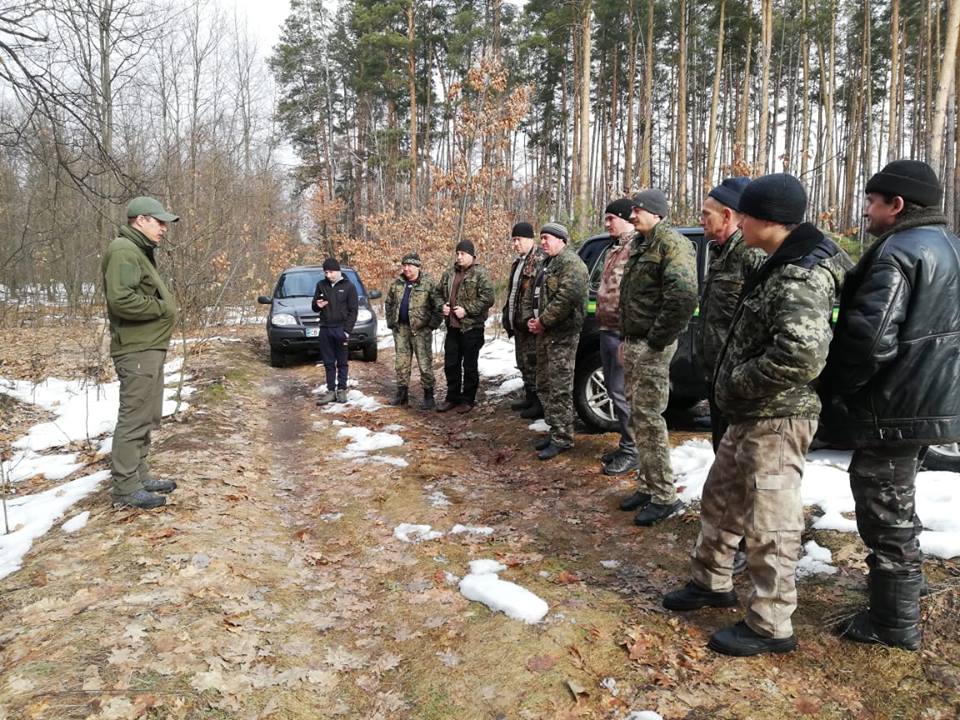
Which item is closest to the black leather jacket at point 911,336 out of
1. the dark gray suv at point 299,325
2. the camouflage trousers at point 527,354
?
the camouflage trousers at point 527,354

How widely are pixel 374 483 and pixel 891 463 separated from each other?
3815mm

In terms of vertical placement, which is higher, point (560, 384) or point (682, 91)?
point (682, 91)

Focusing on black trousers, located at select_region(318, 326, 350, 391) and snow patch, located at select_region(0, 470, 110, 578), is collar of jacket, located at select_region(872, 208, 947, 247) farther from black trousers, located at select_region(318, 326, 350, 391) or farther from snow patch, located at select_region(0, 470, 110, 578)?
black trousers, located at select_region(318, 326, 350, 391)

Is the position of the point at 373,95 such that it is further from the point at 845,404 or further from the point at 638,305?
the point at 845,404

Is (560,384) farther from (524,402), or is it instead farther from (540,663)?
(540,663)

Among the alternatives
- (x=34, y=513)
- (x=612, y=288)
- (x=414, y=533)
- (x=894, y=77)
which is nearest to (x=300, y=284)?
(x=34, y=513)

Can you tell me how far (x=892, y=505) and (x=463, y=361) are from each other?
563cm

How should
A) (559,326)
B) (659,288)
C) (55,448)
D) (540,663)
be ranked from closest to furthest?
1. (540,663)
2. (659,288)
3. (559,326)
4. (55,448)

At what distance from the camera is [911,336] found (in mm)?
2350

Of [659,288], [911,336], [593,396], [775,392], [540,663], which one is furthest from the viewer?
[593,396]

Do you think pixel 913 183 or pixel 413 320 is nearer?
pixel 913 183

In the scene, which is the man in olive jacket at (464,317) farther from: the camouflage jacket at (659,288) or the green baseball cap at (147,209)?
the green baseball cap at (147,209)

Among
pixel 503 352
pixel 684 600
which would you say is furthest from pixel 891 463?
pixel 503 352

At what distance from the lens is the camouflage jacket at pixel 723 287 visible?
3330 mm
